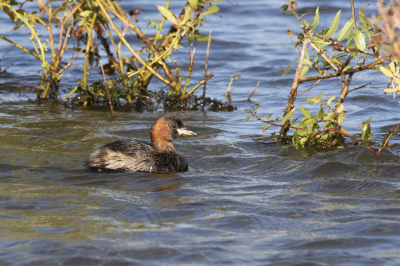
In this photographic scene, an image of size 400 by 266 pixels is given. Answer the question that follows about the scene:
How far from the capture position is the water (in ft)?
14.0

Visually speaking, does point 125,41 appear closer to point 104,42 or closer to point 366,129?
point 104,42

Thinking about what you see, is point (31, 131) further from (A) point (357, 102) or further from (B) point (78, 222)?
(A) point (357, 102)

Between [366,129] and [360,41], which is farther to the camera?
[366,129]

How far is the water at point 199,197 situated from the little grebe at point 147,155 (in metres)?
0.18

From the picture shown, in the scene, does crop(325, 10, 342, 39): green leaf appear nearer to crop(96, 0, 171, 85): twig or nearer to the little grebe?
the little grebe

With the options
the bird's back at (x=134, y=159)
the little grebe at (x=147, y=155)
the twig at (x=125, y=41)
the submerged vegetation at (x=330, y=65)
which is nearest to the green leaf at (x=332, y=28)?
the submerged vegetation at (x=330, y=65)

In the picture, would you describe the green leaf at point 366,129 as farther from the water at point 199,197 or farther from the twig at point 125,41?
the twig at point 125,41

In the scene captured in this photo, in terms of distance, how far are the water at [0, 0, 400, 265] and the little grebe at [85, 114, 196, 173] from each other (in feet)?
0.59

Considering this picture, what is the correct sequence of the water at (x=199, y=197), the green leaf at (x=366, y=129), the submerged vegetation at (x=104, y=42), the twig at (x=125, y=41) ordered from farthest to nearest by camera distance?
the submerged vegetation at (x=104, y=42) < the twig at (x=125, y=41) < the green leaf at (x=366, y=129) < the water at (x=199, y=197)

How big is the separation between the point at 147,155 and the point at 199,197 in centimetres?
125

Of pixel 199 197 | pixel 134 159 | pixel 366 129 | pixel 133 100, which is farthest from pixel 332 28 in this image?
pixel 133 100

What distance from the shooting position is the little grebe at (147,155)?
628 centimetres

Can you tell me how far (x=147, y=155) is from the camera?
6477mm

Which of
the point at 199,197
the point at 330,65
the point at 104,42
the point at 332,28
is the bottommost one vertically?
the point at 199,197
